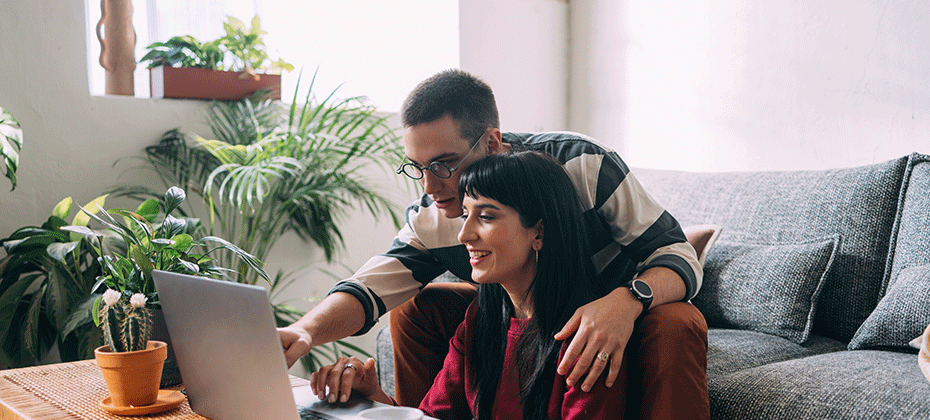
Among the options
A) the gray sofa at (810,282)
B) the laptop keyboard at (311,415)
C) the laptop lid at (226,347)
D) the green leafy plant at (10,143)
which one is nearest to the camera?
the laptop lid at (226,347)

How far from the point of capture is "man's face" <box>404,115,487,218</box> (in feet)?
4.52

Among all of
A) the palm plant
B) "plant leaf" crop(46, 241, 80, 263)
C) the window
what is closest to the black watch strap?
the palm plant

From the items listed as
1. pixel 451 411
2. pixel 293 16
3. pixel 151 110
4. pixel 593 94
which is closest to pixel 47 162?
pixel 151 110

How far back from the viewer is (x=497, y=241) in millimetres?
1173

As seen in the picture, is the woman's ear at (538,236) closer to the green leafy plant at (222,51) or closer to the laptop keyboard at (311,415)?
the laptop keyboard at (311,415)

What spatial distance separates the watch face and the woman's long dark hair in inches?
3.2

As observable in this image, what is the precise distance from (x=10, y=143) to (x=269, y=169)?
618 millimetres

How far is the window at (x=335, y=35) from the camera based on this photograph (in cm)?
238

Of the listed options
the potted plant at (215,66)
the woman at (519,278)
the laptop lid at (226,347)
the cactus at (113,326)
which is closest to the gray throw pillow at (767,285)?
the woman at (519,278)

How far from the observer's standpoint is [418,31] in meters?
3.06

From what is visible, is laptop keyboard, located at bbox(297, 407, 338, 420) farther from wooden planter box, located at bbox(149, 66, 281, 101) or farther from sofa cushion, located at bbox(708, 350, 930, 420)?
wooden planter box, located at bbox(149, 66, 281, 101)

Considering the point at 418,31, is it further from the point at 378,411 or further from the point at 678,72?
the point at 378,411

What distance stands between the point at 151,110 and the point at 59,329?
33.1 inches

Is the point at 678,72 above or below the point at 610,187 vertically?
above
